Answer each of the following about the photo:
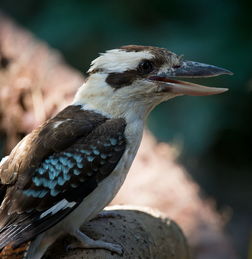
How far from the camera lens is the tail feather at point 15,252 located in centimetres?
268

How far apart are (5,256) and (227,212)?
10.4 feet

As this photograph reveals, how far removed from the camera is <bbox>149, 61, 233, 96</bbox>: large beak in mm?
2822

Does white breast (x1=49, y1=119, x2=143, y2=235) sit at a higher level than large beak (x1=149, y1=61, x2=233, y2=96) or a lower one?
lower

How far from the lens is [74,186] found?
8.65 ft

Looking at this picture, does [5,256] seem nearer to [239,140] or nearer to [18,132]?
[18,132]

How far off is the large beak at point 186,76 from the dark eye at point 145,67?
4 centimetres

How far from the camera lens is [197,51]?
5.91m

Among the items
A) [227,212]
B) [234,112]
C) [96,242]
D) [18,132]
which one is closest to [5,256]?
[96,242]

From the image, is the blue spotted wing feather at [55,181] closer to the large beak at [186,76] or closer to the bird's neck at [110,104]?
the bird's neck at [110,104]

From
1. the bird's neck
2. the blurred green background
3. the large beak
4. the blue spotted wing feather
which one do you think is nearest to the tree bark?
the blue spotted wing feather

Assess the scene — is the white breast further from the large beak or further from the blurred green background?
the blurred green background

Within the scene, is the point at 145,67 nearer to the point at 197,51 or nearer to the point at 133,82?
the point at 133,82

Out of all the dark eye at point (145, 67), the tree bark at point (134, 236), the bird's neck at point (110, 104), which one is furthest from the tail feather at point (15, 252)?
the dark eye at point (145, 67)

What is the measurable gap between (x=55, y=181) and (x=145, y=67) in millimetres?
644
